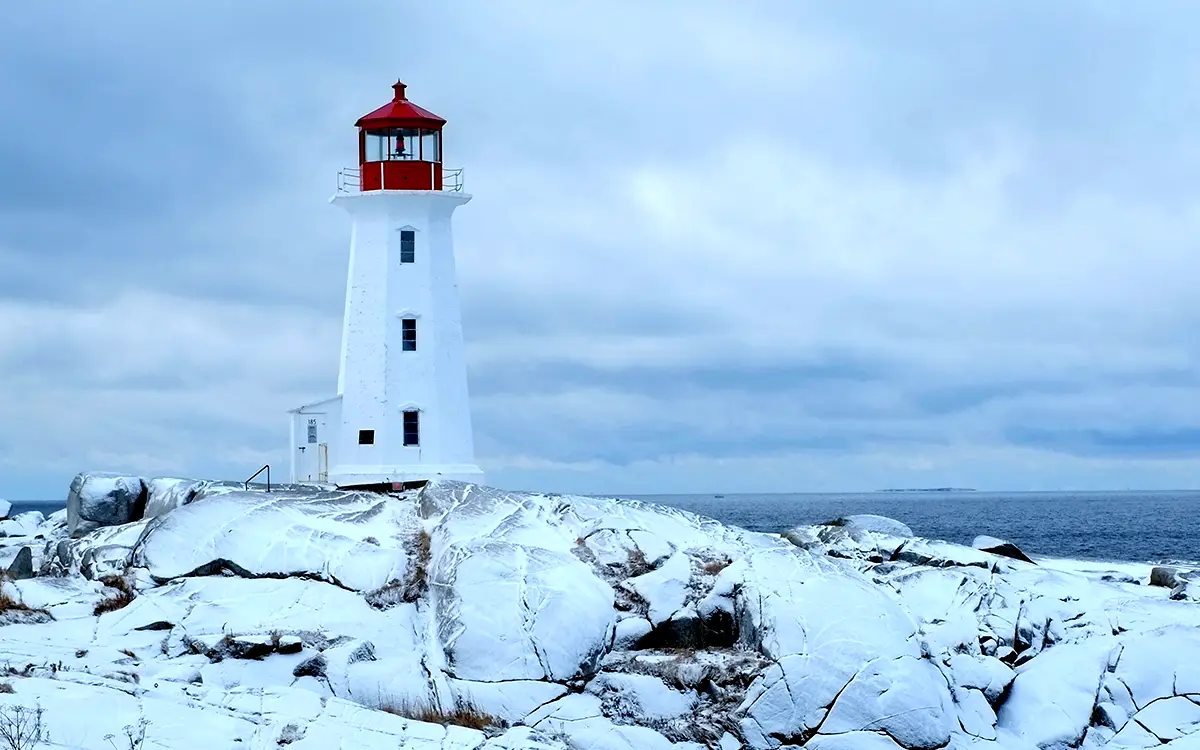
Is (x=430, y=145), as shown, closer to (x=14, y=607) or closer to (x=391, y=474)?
(x=391, y=474)

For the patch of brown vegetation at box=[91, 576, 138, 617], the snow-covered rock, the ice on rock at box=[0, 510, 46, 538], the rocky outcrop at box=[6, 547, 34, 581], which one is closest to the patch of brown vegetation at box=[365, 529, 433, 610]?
the patch of brown vegetation at box=[91, 576, 138, 617]

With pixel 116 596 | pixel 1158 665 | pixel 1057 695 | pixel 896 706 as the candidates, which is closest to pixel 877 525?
pixel 1158 665

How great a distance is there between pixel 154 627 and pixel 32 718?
4902 mm

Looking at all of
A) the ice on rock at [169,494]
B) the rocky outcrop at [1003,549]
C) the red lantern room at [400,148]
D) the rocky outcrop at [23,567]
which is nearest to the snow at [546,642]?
the rocky outcrop at [23,567]

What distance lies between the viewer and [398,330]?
30.9m

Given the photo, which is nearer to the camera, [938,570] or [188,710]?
[188,710]

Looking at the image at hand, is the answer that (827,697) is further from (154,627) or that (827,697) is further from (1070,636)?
(154,627)

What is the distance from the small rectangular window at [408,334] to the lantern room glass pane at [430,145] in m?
4.12

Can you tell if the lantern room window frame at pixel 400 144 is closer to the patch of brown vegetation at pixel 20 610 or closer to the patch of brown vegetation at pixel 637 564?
the patch of brown vegetation at pixel 637 564

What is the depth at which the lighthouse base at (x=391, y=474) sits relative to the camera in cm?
3069

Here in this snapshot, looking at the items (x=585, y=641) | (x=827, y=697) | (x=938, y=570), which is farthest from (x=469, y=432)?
(x=827, y=697)

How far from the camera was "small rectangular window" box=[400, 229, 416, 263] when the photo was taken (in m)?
31.2

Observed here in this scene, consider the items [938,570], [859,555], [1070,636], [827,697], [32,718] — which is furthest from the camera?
[859,555]

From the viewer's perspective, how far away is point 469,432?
31812mm
